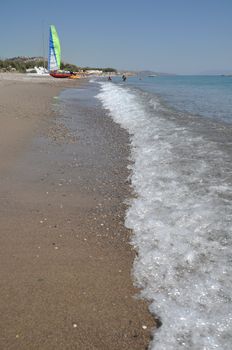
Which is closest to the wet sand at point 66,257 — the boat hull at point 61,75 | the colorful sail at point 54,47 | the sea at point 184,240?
the sea at point 184,240

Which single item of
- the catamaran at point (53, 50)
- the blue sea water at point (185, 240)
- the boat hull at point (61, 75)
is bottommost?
the boat hull at point (61, 75)

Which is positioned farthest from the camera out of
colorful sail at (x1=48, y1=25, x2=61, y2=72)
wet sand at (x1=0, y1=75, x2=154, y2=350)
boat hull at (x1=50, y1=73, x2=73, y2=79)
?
boat hull at (x1=50, y1=73, x2=73, y2=79)

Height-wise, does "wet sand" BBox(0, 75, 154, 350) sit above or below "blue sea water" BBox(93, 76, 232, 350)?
below

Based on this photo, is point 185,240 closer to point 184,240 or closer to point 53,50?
point 184,240

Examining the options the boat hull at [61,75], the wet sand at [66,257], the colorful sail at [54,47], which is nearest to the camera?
the wet sand at [66,257]

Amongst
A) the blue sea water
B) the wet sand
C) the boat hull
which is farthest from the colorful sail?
the wet sand

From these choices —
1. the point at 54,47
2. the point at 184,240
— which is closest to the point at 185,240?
the point at 184,240

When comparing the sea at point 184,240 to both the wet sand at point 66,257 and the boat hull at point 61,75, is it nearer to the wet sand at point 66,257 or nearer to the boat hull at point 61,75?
the wet sand at point 66,257

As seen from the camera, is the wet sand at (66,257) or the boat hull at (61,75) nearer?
the wet sand at (66,257)

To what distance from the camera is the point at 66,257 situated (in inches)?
145

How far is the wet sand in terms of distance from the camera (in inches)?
105

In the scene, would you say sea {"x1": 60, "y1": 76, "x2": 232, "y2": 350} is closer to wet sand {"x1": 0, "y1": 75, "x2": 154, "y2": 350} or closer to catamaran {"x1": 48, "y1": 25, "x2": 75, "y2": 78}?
wet sand {"x1": 0, "y1": 75, "x2": 154, "y2": 350}

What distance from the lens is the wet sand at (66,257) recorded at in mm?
2658

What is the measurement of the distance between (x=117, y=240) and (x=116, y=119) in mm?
10226
